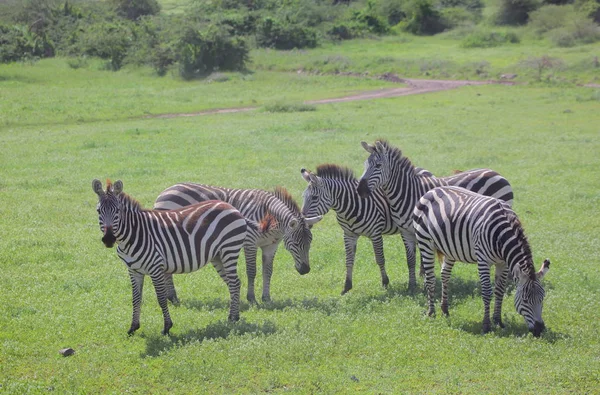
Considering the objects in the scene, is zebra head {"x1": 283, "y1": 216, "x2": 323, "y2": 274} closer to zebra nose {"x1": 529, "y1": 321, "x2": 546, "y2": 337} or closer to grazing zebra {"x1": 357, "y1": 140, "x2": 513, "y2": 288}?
grazing zebra {"x1": 357, "y1": 140, "x2": 513, "y2": 288}

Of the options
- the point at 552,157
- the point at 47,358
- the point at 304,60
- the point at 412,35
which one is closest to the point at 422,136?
the point at 552,157

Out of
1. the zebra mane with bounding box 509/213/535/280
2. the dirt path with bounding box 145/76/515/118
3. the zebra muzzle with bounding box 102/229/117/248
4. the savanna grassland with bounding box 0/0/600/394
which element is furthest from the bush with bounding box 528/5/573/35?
the zebra muzzle with bounding box 102/229/117/248

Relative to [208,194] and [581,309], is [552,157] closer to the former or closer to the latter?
[581,309]

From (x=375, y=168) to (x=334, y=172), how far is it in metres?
0.73

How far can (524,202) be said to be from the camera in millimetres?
17500

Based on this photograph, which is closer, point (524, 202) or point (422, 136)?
point (524, 202)

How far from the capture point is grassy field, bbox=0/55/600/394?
816 centimetres

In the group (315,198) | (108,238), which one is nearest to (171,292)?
(108,238)

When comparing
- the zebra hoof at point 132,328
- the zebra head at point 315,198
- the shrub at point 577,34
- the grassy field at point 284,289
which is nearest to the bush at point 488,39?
the shrub at point 577,34

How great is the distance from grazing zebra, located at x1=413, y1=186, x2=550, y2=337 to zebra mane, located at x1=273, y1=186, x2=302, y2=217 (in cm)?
186

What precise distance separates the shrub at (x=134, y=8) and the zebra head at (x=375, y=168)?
2526 inches

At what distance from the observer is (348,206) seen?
11.5 metres

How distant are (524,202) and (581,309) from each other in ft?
25.0

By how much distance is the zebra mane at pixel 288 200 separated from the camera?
10.9 metres
